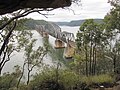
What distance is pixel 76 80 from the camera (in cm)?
888

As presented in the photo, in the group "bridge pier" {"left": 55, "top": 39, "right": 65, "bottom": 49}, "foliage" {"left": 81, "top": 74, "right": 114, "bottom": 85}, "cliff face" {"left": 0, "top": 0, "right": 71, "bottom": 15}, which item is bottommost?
"foliage" {"left": 81, "top": 74, "right": 114, "bottom": 85}

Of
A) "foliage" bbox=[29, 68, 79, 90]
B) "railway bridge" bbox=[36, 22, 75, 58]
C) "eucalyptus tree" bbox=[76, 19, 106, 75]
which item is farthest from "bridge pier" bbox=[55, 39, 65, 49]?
"foliage" bbox=[29, 68, 79, 90]

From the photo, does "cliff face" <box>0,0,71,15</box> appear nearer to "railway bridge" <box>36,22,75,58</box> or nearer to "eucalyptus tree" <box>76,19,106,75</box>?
"eucalyptus tree" <box>76,19,106,75</box>

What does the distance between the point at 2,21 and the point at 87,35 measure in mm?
5257

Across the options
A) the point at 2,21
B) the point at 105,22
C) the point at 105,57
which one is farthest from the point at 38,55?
the point at 2,21

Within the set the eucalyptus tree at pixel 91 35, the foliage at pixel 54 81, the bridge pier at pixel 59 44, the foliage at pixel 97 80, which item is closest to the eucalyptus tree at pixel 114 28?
the eucalyptus tree at pixel 91 35

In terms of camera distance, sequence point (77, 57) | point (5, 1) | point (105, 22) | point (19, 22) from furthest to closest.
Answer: point (77, 57)
point (105, 22)
point (19, 22)
point (5, 1)

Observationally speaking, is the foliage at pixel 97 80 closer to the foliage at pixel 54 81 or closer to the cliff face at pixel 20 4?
the foliage at pixel 54 81

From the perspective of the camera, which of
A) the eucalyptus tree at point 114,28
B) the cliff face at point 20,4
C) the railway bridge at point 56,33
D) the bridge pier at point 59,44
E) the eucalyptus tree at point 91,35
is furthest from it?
the bridge pier at point 59,44

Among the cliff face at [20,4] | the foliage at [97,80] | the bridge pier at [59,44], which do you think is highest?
the cliff face at [20,4]

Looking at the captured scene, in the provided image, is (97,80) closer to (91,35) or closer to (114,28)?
(114,28)

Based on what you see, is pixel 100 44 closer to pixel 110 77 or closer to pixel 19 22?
pixel 110 77

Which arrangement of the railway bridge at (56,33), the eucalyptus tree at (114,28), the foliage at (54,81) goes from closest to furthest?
the foliage at (54,81), the eucalyptus tree at (114,28), the railway bridge at (56,33)

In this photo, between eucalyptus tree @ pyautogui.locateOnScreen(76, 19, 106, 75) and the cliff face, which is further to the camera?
eucalyptus tree @ pyautogui.locateOnScreen(76, 19, 106, 75)
